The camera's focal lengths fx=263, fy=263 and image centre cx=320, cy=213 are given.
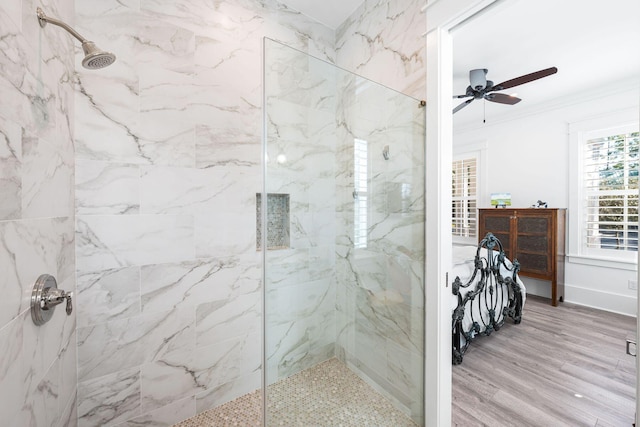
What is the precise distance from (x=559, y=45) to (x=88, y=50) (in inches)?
141

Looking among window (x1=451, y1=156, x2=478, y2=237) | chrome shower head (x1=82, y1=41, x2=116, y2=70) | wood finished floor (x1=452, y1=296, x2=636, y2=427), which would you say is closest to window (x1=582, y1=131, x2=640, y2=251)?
wood finished floor (x1=452, y1=296, x2=636, y2=427)

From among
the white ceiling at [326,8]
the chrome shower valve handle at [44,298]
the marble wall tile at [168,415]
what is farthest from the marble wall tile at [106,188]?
the white ceiling at [326,8]

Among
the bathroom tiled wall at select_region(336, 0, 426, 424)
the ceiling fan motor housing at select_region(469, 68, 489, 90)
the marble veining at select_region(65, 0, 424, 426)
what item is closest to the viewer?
the marble veining at select_region(65, 0, 424, 426)

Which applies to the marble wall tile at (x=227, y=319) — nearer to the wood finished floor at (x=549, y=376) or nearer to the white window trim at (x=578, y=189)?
the wood finished floor at (x=549, y=376)

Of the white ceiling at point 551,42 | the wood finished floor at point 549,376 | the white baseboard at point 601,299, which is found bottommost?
the wood finished floor at point 549,376

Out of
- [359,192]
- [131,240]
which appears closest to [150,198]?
[131,240]

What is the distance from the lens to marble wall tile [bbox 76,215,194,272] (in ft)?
4.37

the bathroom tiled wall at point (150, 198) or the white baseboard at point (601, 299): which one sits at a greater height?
the bathroom tiled wall at point (150, 198)

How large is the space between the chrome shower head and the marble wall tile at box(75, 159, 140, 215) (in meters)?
0.54

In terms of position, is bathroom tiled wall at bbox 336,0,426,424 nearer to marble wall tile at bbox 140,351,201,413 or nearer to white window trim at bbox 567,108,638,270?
marble wall tile at bbox 140,351,201,413

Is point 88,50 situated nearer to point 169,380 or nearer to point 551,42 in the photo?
point 169,380

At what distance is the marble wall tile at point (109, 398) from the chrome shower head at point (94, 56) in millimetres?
1486

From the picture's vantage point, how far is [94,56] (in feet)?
3.06

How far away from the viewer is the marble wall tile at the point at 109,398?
1.33 metres
